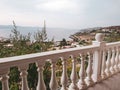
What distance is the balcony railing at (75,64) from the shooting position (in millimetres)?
1319

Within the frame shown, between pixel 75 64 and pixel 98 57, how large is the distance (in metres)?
0.60

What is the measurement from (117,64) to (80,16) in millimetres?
1469

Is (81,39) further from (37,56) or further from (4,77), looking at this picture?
(4,77)

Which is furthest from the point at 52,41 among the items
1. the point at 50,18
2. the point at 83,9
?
the point at 83,9

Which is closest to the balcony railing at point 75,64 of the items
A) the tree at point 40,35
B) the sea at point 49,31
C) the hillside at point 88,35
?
the hillside at point 88,35

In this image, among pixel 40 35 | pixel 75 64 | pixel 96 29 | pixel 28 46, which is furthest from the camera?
pixel 96 29

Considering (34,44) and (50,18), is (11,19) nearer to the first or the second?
(34,44)

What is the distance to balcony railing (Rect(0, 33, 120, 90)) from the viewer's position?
1319 mm

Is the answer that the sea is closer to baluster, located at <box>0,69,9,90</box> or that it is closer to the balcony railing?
the balcony railing

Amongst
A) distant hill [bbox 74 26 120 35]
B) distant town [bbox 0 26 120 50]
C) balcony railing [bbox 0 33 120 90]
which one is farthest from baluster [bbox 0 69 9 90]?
distant hill [bbox 74 26 120 35]

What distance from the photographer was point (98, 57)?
2.38 metres

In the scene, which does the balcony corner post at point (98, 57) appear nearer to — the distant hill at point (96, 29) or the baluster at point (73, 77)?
the baluster at point (73, 77)

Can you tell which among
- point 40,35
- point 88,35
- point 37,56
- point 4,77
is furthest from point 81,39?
point 4,77

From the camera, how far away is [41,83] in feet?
5.08
